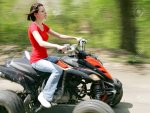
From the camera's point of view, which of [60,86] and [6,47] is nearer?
[60,86]

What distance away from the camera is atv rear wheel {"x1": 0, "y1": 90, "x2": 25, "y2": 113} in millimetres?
5617

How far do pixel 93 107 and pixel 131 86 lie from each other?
2.33m

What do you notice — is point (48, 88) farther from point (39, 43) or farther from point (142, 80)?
point (142, 80)

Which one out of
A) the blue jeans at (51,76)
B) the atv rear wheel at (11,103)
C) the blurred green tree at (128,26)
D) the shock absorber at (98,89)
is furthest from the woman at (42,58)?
the blurred green tree at (128,26)

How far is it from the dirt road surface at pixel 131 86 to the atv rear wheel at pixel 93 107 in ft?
1.51

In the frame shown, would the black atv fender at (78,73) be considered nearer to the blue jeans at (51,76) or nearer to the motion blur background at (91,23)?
the blue jeans at (51,76)

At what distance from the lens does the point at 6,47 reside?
989cm

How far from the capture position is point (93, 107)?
209 inches

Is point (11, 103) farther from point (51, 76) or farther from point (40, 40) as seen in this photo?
point (40, 40)

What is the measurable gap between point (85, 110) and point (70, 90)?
0.55m

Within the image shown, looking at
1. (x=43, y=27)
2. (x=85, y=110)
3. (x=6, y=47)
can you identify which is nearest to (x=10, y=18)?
(x=6, y=47)

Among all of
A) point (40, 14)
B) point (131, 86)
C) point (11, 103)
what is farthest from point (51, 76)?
point (131, 86)

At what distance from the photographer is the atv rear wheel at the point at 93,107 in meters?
5.30

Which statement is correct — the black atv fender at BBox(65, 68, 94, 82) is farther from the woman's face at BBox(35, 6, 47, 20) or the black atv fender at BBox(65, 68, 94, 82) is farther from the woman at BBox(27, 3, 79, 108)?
the woman's face at BBox(35, 6, 47, 20)
